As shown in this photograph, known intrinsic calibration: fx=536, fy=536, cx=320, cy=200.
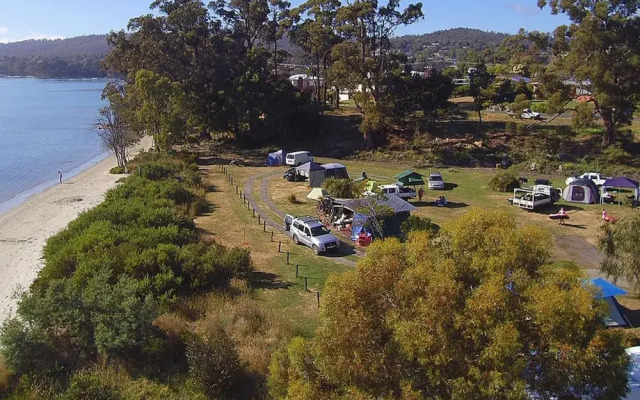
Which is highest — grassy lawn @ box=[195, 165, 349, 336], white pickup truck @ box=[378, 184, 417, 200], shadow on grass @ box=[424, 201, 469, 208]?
white pickup truck @ box=[378, 184, 417, 200]

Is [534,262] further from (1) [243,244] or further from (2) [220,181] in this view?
(2) [220,181]

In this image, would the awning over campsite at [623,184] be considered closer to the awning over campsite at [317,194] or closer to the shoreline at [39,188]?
the awning over campsite at [317,194]

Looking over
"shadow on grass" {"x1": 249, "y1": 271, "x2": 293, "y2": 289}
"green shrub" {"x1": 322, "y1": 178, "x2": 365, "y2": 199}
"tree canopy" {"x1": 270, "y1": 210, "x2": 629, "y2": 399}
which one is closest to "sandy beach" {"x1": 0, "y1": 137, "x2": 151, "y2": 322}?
"shadow on grass" {"x1": 249, "y1": 271, "x2": 293, "y2": 289}

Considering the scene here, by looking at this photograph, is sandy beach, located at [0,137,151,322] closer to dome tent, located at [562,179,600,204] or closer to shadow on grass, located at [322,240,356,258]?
shadow on grass, located at [322,240,356,258]

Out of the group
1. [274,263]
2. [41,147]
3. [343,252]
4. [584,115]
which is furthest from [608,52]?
[41,147]

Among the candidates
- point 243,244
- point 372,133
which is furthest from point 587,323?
point 372,133
